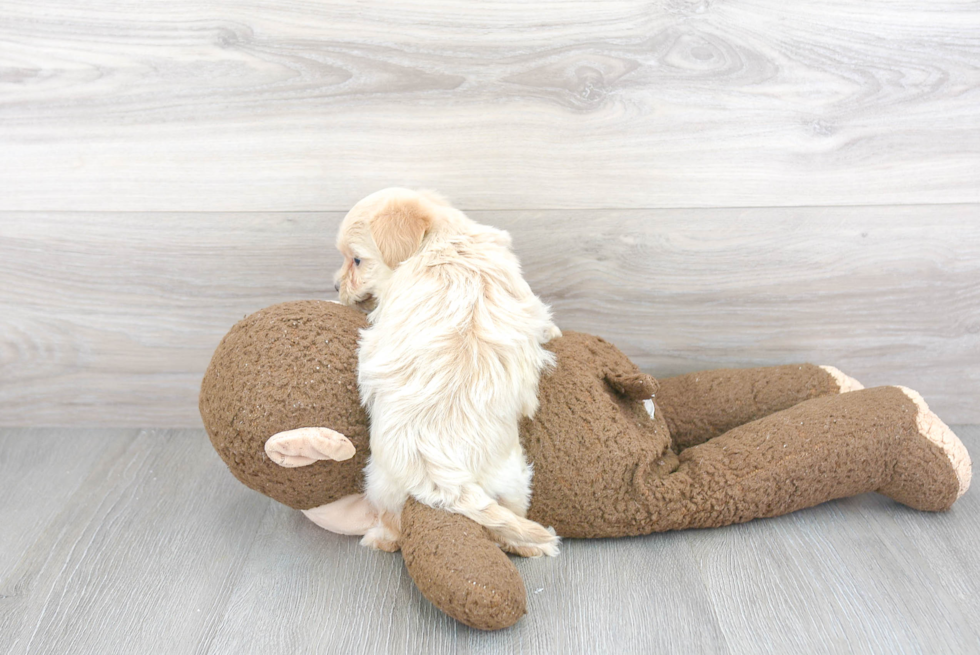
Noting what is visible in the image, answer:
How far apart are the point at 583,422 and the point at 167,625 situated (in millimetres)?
554

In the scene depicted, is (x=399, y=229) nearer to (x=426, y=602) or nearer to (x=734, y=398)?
(x=426, y=602)

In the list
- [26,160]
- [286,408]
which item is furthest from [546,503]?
[26,160]

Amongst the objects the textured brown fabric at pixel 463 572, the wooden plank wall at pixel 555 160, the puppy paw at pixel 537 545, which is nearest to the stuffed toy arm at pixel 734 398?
the wooden plank wall at pixel 555 160

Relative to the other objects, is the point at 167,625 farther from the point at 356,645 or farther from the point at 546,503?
the point at 546,503

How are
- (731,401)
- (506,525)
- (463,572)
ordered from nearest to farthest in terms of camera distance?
(463,572) → (506,525) → (731,401)

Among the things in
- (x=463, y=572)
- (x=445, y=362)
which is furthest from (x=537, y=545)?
(x=445, y=362)

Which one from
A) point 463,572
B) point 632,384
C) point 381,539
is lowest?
point 381,539

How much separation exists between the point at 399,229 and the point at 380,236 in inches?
1.0

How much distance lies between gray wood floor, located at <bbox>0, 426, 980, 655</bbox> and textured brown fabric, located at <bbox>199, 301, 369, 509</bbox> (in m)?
0.13

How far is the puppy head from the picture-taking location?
87 centimetres

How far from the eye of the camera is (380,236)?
2.85ft

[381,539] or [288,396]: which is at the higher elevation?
[288,396]

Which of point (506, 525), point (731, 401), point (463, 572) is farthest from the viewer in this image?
point (731, 401)

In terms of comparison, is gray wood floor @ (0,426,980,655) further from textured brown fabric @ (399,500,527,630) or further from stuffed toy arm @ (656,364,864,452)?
stuffed toy arm @ (656,364,864,452)
